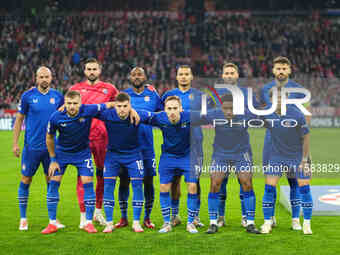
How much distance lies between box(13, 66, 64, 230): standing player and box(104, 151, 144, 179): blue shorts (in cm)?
79

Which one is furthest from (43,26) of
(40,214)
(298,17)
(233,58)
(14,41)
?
(40,214)

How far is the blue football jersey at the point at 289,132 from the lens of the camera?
21.0 feet

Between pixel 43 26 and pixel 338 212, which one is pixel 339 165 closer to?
pixel 338 212

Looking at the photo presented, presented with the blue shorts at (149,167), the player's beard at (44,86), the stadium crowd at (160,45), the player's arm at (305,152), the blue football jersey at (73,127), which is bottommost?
the blue shorts at (149,167)

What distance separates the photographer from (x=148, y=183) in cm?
705

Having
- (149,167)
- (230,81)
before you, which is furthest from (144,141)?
(230,81)

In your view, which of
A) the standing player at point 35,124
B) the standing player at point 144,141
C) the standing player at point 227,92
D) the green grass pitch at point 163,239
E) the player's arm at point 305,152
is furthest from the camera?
the standing player at point 144,141

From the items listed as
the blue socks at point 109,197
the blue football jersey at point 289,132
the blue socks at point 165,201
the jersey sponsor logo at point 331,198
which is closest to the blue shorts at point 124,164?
the blue socks at point 109,197

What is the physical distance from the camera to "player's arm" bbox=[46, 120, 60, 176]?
21.0 feet

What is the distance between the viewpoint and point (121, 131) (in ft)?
21.5

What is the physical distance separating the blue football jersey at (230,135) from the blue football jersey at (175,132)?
0.32 metres

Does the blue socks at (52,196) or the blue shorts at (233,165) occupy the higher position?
the blue shorts at (233,165)

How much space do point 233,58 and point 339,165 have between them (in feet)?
70.6

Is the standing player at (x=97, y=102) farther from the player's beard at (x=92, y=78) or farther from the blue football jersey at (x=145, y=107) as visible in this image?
the blue football jersey at (x=145, y=107)
